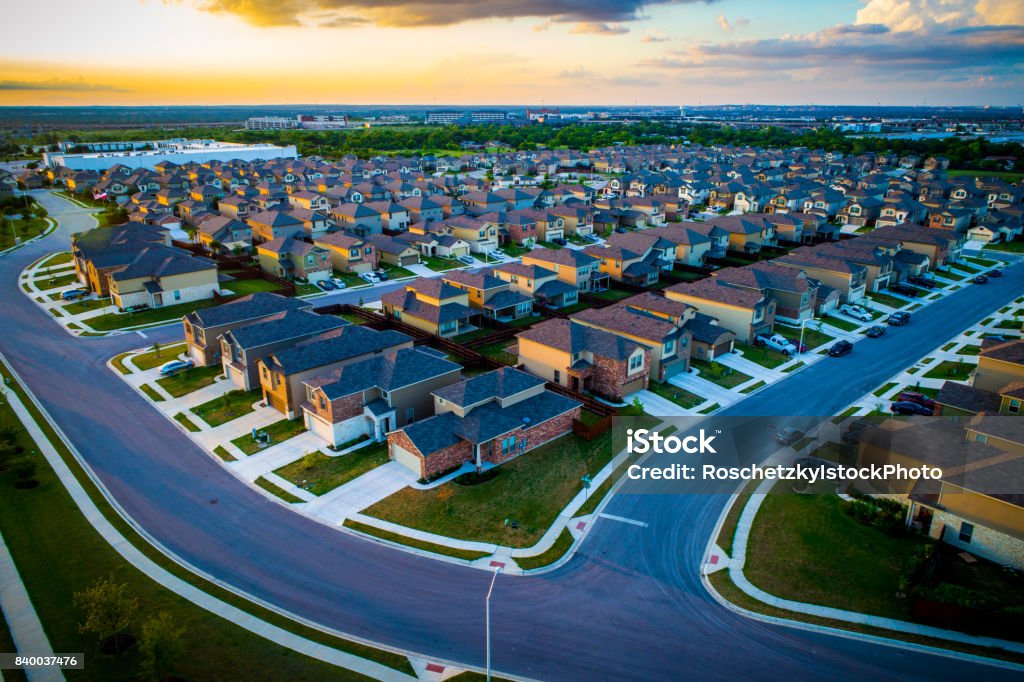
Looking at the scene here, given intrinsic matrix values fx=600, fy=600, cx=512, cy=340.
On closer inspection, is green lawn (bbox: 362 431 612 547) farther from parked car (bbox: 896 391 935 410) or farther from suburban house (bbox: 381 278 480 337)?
parked car (bbox: 896 391 935 410)

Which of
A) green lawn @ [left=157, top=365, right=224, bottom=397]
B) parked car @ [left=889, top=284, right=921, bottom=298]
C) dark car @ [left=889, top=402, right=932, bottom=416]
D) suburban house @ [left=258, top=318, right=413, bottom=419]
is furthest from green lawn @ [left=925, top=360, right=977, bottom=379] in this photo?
green lawn @ [left=157, top=365, right=224, bottom=397]

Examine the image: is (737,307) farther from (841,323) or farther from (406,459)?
(406,459)

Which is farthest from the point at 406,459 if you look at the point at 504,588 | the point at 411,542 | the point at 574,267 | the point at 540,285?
Answer: the point at 574,267

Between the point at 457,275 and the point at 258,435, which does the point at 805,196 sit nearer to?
the point at 457,275

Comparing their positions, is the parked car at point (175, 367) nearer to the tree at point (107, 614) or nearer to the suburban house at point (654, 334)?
the tree at point (107, 614)

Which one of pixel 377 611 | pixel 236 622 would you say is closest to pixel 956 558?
pixel 377 611

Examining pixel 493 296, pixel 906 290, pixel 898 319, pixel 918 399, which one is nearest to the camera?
pixel 918 399

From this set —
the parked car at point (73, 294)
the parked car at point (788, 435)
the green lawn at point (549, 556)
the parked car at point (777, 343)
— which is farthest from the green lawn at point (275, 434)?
the parked car at point (777, 343)
